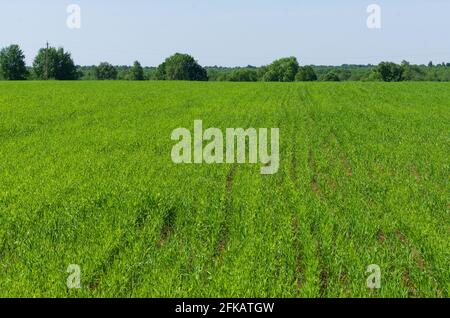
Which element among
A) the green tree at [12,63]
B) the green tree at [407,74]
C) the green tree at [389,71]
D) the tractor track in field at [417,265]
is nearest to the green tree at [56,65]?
the green tree at [12,63]

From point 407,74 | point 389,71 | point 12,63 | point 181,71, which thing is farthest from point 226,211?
point 181,71

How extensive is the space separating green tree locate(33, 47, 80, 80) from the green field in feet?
344

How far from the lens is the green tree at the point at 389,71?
12431 cm

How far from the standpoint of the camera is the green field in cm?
584

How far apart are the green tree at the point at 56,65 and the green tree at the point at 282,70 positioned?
221 feet

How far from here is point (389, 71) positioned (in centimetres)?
12525

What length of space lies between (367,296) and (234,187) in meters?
5.28

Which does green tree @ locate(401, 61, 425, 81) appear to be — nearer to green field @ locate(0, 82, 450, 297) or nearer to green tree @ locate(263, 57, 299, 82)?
green tree @ locate(263, 57, 299, 82)

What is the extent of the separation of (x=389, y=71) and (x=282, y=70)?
1859 inches

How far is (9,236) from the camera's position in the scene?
7.23 meters

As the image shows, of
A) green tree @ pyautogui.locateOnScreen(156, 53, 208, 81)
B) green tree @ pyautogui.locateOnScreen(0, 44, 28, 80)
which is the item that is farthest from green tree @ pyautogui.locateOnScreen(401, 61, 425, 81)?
green tree @ pyautogui.locateOnScreen(0, 44, 28, 80)

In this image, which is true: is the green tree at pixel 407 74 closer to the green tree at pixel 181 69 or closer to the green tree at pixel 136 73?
the green tree at pixel 181 69
